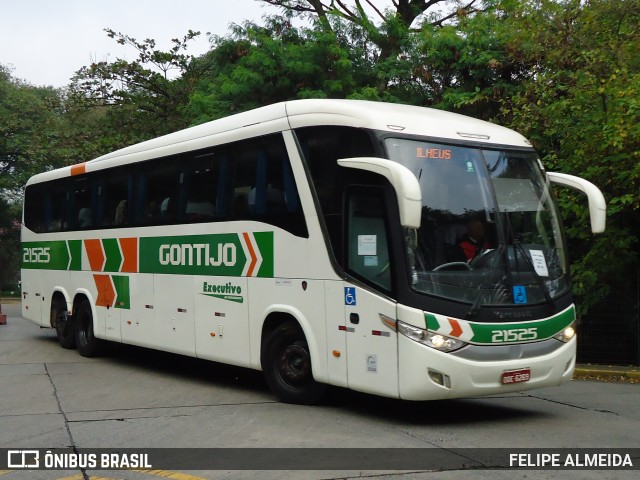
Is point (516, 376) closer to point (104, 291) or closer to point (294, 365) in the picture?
point (294, 365)

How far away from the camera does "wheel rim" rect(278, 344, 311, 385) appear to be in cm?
1009

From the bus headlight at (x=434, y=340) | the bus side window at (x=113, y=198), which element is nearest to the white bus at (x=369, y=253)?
the bus headlight at (x=434, y=340)

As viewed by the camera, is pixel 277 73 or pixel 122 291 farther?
pixel 277 73

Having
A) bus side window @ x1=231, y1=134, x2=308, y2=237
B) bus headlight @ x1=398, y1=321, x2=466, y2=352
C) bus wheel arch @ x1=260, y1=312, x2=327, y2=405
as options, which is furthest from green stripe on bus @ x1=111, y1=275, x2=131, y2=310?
bus headlight @ x1=398, y1=321, x2=466, y2=352

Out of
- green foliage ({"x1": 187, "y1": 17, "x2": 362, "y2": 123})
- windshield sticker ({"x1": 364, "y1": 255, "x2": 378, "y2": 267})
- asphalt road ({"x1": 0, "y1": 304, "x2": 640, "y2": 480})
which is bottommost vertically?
asphalt road ({"x1": 0, "y1": 304, "x2": 640, "y2": 480})

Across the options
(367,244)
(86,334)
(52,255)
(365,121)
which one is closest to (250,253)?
(367,244)

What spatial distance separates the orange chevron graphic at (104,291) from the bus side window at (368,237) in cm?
640

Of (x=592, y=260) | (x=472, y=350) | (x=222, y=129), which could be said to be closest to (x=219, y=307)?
(x=222, y=129)

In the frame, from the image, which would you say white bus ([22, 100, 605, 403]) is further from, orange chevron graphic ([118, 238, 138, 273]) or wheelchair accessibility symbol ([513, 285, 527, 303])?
orange chevron graphic ([118, 238, 138, 273])

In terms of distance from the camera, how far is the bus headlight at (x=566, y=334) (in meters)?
9.33

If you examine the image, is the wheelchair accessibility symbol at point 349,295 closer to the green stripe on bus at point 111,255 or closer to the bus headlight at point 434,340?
the bus headlight at point 434,340

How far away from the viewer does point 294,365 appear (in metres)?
10.3

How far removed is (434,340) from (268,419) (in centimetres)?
203

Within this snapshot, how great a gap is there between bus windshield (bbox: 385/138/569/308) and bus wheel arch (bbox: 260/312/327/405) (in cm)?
204
